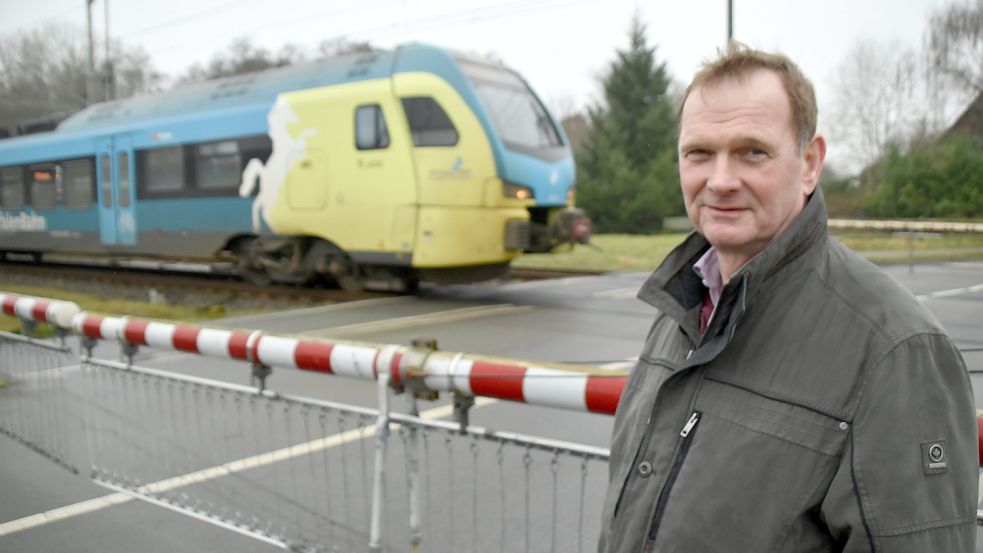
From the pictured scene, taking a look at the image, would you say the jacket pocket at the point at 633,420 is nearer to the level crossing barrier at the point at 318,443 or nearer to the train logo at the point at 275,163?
the level crossing barrier at the point at 318,443

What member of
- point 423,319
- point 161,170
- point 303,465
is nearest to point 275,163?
point 161,170

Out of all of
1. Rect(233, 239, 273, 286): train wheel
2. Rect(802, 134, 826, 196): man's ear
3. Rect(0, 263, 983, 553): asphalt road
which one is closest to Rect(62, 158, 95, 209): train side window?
Rect(233, 239, 273, 286): train wheel

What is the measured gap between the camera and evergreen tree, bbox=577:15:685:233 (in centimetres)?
3316

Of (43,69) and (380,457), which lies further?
(43,69)

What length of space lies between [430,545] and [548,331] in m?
5.75

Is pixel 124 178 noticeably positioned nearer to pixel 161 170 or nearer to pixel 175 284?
pixel 161 170

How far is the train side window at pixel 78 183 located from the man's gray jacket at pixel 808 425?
1697 centimetres

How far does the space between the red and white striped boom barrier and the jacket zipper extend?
2.76ft

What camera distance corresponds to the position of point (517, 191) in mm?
11547

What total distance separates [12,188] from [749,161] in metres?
21.2

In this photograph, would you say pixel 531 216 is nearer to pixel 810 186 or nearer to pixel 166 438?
pixel 166 438

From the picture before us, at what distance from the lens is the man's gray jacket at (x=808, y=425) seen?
52.1 inches

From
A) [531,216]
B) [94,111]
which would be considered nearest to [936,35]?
[531,216]

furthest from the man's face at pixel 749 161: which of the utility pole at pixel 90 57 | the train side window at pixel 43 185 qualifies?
the utility pole at pixel 90 57
